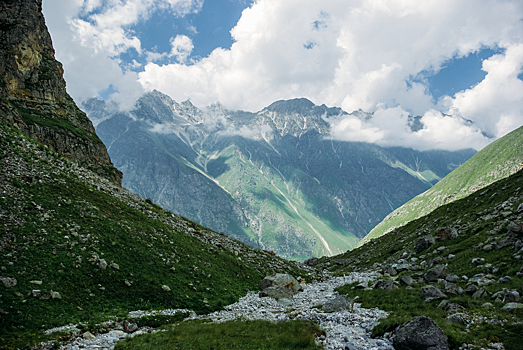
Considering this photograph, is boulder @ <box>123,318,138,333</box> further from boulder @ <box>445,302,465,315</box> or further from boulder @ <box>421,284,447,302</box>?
boulder @ <box>421,284,447,302</box>

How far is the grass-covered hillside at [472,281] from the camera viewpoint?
54.4 feet

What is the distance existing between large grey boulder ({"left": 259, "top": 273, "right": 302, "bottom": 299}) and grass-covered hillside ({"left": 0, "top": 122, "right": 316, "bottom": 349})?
103 inches

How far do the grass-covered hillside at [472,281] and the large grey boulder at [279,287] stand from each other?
817 cm

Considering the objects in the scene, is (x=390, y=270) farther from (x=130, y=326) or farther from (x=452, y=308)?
(x=130, y=326)

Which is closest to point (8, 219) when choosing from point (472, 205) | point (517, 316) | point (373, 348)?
point (373, 348)

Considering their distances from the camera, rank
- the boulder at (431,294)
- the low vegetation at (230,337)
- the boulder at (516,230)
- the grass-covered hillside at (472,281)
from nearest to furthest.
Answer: the grass-covered hillside at (472,281) < the low vegetation at (230,337) < the boulder at (431,294) < the boulder at (516,230)

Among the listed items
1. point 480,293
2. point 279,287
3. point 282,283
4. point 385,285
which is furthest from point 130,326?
point 480,293

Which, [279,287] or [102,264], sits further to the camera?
[279,287]

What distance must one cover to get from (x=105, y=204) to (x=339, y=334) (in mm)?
35385

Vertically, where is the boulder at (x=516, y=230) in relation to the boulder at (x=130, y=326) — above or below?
below

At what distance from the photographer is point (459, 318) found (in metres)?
18.3

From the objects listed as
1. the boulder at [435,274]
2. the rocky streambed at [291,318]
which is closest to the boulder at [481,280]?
the boulder at [435,274]

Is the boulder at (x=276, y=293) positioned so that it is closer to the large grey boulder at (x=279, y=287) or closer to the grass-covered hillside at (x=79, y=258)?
the large grey boulder at (x=279, y=287)

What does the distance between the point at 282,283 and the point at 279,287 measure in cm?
286
